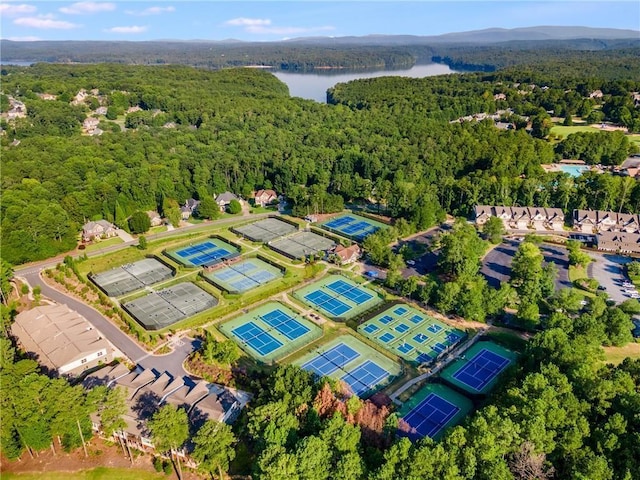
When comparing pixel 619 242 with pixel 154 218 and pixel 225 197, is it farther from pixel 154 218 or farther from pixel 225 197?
pixel 154 218

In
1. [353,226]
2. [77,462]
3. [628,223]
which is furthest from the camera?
[353,226]

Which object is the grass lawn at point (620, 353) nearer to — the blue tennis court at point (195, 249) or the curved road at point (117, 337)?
the curved road at point (117, 337)

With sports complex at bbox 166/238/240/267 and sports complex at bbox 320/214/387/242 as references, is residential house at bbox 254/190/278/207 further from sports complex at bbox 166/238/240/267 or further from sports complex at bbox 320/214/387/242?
sports complex at bbox 166/238/240/267

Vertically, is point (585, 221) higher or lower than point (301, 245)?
lower

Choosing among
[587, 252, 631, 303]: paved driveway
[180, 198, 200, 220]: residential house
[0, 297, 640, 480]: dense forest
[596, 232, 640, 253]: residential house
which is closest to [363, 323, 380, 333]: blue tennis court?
[0, 297, 640, 480]: dense forest

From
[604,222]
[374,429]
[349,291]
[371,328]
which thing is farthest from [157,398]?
[604,222]

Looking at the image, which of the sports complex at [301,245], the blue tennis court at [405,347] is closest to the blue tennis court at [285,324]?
the blue tennis court at [405,347]

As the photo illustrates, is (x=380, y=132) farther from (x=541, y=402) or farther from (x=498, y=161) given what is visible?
(x=541, y=402)
